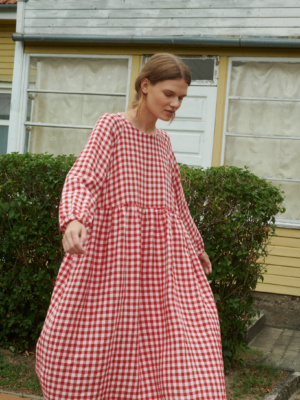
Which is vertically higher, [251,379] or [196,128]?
[196,128]

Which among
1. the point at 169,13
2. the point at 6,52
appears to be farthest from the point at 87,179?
the point at 6,52

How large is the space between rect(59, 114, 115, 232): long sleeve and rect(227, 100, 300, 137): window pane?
219 inches

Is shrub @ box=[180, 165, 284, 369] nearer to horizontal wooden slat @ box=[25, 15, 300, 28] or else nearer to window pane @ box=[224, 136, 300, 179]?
window pane @ box=[224, 136, 300, 179]

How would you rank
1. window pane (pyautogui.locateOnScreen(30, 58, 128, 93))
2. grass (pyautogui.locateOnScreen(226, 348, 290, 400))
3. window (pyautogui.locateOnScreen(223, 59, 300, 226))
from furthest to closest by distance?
window pane (pyautogui.locateOnScreen(30, 58, 128, 93))
window (pyautogui.locateOnScreen(223, 59, 300, 226))
grass (pyautogui.locateOnScreen(226, 348, 290, 400))

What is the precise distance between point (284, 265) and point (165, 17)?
369 centimetres

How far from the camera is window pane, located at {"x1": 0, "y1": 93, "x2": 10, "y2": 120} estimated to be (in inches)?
423

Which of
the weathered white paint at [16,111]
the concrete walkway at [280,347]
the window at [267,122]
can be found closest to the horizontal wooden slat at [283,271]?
the window at [267,122]

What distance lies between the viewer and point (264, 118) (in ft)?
26.3

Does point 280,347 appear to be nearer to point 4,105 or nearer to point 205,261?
point 205,261

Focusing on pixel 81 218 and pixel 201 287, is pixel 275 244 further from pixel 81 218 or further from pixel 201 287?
pixel 81 218

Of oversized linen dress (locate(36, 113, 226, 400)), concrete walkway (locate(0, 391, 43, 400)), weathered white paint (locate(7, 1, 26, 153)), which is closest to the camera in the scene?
oversized linen dress (locate(36, 113, 226, 400))

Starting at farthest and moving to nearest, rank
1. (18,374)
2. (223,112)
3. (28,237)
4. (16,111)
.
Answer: (16,111), (223,112), (28,237), (18,374)

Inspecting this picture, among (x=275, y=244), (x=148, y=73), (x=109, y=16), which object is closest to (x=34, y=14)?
(x=109, y=16)

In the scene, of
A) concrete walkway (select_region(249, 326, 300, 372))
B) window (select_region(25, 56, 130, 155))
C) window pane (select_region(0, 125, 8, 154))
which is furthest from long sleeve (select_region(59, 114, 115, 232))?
window pane (select_region(0, 125, 8, 154))
